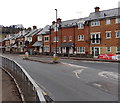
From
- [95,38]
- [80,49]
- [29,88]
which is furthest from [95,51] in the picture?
[29,88]

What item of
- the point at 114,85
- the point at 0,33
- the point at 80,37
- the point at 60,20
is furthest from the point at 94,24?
the point at 0,33

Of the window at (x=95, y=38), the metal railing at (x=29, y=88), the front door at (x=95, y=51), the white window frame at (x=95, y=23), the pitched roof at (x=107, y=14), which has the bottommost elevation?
the metal railing at (x=29, y=88)

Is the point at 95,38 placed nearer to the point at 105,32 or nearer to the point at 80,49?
the point at 105,32

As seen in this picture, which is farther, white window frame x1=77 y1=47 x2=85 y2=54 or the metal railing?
white window frame x1=77 y1=47 x2=85 y2=54

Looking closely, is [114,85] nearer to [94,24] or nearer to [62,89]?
[62,89]

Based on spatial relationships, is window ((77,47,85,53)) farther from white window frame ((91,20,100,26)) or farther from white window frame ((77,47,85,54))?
white window frame ((91,20,100,26))

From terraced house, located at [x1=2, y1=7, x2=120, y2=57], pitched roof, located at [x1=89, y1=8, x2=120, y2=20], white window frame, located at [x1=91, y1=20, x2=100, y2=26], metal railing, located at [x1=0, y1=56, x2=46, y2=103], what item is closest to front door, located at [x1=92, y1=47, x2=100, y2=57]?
terraced house, located at [x1=2, y1=7, x2=120, y2=57]

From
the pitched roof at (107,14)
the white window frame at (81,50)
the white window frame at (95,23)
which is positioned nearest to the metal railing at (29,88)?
the pitched roof at (107,14)

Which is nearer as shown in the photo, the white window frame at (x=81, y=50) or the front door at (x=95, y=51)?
the front door at (x=95, y=51)

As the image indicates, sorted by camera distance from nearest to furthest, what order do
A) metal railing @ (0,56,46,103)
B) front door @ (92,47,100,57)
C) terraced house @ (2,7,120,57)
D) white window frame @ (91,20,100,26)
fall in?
metal railing @ (0,56,46,103) → terraced house @ (2,7,120,57) → front door @ (92,47,100,57) → white window frame @ (91,20,100,26)

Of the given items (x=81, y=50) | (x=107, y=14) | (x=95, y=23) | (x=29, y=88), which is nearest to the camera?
(x=29, y=88)

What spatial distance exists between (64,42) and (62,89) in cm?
3791

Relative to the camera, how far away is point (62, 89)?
9992 millimetres

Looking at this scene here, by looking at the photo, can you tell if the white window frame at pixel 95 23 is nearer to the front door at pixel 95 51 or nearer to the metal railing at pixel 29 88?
the front door at pixel 95 51
